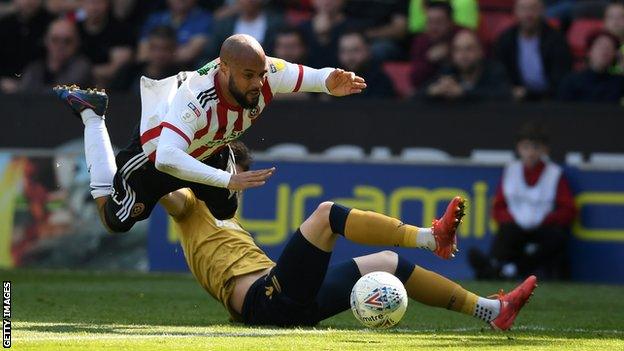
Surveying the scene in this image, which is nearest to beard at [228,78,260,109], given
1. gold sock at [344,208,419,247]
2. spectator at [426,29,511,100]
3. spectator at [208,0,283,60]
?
gold sock at [344,208,419,247]

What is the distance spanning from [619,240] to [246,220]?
378cm

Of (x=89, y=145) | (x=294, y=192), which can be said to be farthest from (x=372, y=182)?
(x=89, y=145)

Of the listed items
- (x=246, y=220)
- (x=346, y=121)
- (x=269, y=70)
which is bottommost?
(x=246, y=220)

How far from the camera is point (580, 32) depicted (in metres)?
16.5

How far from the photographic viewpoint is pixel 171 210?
31.5 ft

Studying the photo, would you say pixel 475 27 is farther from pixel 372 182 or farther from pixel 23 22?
pixel 23 22

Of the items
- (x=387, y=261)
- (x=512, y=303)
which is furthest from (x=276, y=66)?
(x=512, y=303)

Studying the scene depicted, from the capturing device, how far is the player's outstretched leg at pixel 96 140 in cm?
1086

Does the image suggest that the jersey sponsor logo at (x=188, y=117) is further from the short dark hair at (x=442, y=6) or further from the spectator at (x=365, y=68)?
the short dark hair at (x=442, y=6)

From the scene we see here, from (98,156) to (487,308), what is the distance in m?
3.66

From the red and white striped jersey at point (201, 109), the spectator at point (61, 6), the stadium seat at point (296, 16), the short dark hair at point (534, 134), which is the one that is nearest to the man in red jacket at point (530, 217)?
the short dark hair at point (534, 134)

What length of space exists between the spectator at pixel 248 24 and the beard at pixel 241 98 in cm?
745

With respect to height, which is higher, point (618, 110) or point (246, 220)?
point (618, 110)

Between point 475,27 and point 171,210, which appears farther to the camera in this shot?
point 475,27
